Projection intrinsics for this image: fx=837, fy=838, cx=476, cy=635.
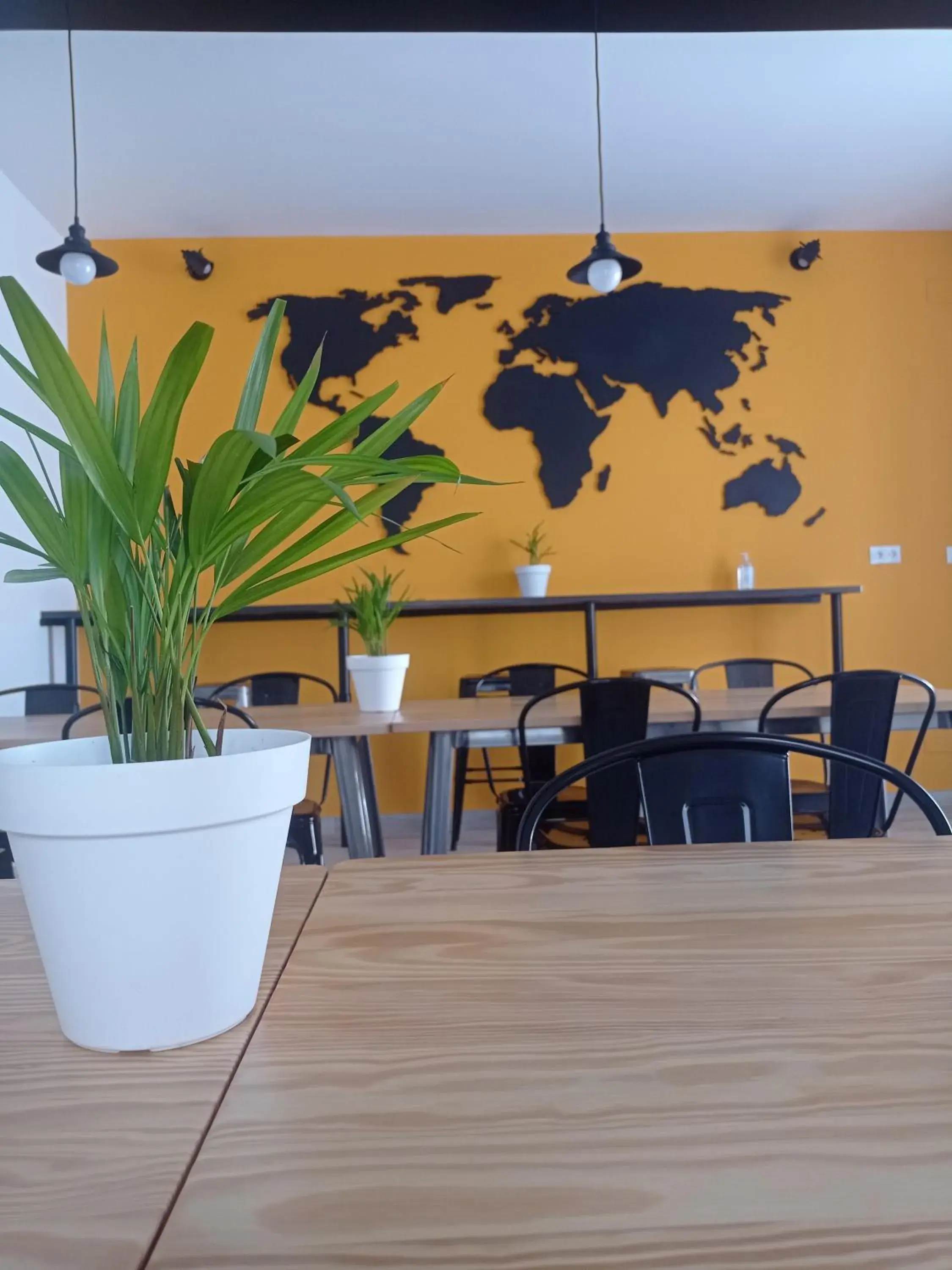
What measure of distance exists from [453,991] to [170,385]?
385mm

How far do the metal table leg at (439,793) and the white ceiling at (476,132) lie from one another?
8.00 feet

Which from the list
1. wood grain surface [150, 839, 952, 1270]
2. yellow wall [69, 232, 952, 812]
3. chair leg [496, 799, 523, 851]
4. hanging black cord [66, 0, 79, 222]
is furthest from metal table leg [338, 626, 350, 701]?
wood grain surface [150, 839, 952, 1270]

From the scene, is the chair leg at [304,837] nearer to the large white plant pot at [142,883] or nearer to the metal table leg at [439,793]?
the metal table leg at [439,793]

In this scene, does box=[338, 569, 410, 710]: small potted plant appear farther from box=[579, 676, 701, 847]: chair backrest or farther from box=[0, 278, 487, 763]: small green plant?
box=[0, 278, 487, 763]: small green plant

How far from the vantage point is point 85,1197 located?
0.33m

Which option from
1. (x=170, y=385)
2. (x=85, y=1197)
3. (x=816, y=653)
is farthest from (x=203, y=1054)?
(x=816, y=653)

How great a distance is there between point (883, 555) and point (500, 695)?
239cm

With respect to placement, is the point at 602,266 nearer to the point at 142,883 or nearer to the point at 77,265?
the point at 77,265

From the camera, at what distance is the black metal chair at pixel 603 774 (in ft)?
6.45

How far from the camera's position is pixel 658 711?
2400 millimetres

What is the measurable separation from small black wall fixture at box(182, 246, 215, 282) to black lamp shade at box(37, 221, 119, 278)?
1.09 meters

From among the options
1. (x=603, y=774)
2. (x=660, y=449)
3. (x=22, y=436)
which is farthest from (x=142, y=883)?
(x=660, y=449)

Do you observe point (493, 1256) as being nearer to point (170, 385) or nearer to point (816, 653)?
point (170, 385)

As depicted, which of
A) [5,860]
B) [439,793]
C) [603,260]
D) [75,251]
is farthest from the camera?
[603,260]
